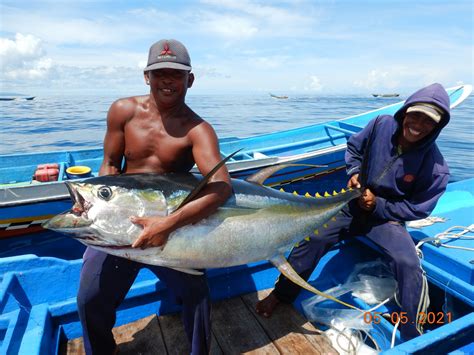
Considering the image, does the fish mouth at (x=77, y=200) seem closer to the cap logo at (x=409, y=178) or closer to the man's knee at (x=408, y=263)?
the man's knee at (x=408, y=263)

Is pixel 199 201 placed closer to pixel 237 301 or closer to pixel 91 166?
pixel 237 301

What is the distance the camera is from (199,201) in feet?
5.90

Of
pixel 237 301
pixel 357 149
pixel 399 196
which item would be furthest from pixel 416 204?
pixel 237 301

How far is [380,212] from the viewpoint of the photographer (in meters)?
2.97

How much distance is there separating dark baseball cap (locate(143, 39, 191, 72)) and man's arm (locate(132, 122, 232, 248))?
0.39 meters

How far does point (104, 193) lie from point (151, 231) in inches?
11.9

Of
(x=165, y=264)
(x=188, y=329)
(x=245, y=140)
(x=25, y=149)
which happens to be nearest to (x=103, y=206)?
(x=165, y=264)

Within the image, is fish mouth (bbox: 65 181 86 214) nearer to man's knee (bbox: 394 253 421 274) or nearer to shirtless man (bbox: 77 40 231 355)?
shirtless man (bbox: 77 40 231 355)

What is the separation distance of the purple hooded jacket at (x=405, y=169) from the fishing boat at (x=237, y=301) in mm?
442

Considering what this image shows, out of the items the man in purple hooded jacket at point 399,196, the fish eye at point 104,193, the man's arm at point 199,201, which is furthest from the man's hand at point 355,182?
the fish eye at point 104,193

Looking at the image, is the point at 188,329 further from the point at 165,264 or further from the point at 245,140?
the point at 245,140

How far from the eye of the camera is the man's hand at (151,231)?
5.48ft

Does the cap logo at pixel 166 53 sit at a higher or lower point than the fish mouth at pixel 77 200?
higher

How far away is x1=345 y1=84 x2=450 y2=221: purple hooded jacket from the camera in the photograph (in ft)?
9.19
